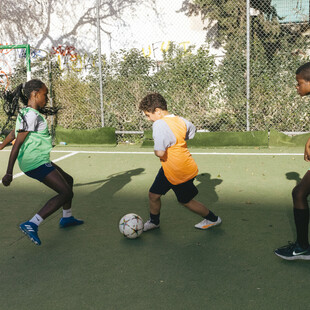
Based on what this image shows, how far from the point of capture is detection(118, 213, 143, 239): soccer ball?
4.23 m

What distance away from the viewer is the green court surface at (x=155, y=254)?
9.86 ft

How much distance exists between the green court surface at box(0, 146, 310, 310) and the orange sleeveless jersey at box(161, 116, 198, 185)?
655 millimetres

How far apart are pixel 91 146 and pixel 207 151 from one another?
3.19 metres

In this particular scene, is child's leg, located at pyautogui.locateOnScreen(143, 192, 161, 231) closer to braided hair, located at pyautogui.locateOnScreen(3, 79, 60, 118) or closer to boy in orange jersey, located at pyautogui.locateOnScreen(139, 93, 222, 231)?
boy in orange jersey, located at pyautogui.locateOnScreen(139, 93, 222, 231)

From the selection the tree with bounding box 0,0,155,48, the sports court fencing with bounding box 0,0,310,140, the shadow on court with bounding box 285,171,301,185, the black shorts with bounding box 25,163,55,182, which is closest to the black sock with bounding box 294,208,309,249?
the black shorts with bounding box 25,163,55,182

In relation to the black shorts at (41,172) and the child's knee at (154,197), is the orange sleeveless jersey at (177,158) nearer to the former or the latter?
the child's knee at (154,197)

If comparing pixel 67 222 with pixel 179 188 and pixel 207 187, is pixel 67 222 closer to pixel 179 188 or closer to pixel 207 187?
pixel 179 188

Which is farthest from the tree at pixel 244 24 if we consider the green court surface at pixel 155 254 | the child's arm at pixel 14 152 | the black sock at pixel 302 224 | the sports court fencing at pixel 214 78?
the child's arm at pixel 14 152

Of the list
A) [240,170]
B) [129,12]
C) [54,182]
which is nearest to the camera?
[54,182]

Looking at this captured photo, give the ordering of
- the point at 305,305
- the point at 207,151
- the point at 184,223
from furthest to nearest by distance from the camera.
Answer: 1. the point at 207,151
2. the point at 184,223
3. the point at 305,305

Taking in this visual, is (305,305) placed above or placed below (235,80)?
below

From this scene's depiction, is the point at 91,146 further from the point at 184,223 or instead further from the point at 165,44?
the point at 184,223

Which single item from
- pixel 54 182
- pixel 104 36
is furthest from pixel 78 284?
pixel 104 36

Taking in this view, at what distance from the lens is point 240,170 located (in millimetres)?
7609
